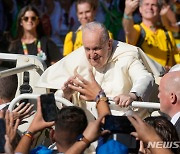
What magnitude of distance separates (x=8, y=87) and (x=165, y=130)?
6.63 ft

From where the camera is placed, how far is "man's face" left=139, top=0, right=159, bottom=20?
26.4 feet

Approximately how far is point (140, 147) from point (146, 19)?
11.3 feet

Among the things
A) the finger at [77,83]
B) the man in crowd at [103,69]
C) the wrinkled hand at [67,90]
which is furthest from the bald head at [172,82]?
the wrinkled hand at [67,90]

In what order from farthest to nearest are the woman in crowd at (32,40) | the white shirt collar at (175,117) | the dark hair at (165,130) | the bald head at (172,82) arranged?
the woman in crowd at (32,40)
the bald head at (172,82)
the white shirt collar at (175,117)
the dark hair at (165,130)

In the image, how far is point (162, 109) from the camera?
209 inches

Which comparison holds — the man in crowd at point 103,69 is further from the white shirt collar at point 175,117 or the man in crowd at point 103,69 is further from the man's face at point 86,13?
the man's face at point 86,13

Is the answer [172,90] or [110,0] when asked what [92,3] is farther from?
[172,90]

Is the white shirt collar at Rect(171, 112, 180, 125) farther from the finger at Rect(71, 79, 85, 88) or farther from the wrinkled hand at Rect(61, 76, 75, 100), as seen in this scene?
the wrinkled hand at Rect(61, 76, 75, 100)

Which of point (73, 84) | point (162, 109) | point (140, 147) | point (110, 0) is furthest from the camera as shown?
point (110, 0)

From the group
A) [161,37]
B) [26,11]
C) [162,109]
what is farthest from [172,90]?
[26,11]

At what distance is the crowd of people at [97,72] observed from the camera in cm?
467

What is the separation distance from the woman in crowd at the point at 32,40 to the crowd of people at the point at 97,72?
1 cm

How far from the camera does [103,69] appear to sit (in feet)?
20.8

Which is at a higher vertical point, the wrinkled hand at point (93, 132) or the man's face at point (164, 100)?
the man's face at point (164, 100)
